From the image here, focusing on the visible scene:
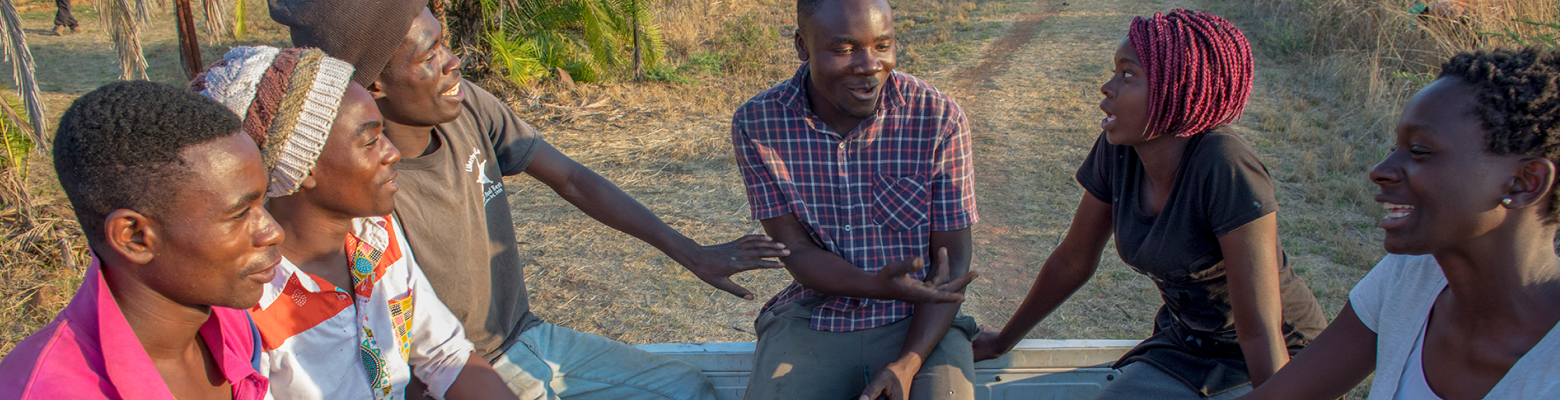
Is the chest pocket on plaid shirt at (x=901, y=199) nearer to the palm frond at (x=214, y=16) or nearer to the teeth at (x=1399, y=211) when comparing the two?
the teeth at (x=1399, y=211)

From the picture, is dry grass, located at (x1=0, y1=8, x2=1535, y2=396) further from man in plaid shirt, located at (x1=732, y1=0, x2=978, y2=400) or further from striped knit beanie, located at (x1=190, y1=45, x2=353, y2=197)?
striped knit beanie, located at (x1=190, y1=45, x2=353, y2=197)

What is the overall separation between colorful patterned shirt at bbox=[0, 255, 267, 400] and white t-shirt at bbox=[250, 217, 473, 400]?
324 mm

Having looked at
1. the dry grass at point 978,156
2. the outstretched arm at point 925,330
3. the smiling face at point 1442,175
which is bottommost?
the dry grass at point 978,156

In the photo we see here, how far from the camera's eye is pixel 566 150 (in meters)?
7.00

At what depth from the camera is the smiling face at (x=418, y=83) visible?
237cm

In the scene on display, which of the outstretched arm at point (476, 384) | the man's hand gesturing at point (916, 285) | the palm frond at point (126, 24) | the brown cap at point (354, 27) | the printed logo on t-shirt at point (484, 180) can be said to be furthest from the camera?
the palm frond at point (126, 24)

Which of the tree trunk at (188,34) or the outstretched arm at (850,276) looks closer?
the outstretched arm at (850,276)

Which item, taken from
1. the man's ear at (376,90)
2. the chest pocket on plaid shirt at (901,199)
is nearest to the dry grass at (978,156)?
the chest pocket on plaid shirt at (901,199)

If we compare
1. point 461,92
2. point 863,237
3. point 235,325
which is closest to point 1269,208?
point 863,237

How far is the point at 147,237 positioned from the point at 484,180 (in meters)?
1.16

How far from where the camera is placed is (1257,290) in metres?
2.28

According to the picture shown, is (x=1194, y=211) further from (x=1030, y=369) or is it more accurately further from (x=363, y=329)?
(x=363, y=329)

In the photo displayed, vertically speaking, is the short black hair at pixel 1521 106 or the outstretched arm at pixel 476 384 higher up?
the short black hair at pixel 1521 106

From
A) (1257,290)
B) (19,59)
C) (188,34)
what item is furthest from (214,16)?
(1257,290)
